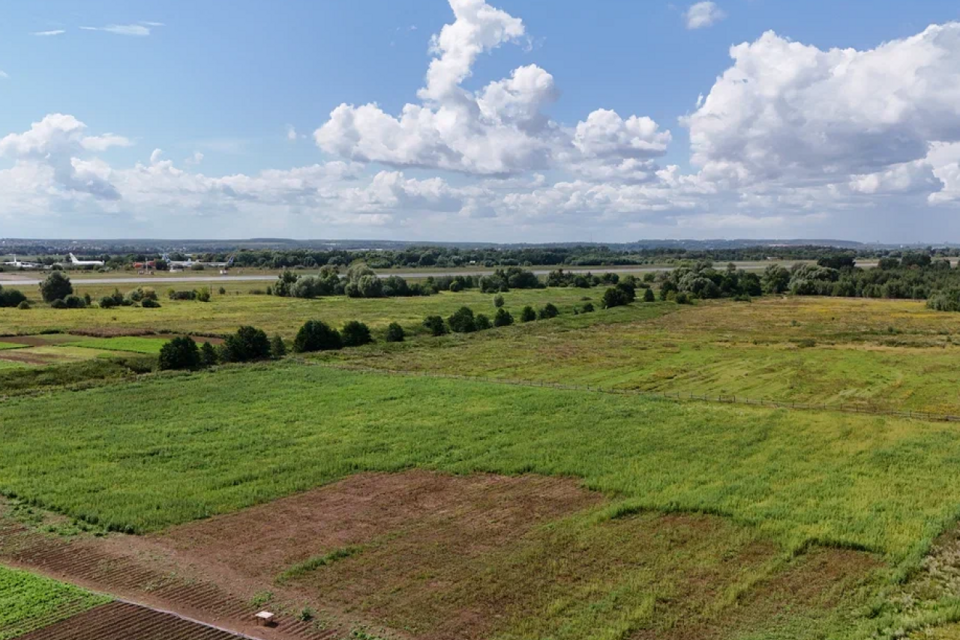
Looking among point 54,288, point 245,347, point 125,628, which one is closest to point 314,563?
point 125,628

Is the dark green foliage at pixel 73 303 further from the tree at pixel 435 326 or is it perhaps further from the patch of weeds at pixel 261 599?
the patch of weeds at pixel 261 599

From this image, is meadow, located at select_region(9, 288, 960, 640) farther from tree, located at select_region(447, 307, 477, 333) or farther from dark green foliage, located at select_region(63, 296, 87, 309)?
dark green foliage, located at select_region(63, 296, 87, 309)

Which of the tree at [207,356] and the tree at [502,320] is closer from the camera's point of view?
the tree at [207,356]

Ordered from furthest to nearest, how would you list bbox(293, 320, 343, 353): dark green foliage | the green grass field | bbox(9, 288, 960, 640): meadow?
the green grass field → bbox(293, 320, 343, 353): dark green foliage → bbox(9, 288, 960, 640): meadow

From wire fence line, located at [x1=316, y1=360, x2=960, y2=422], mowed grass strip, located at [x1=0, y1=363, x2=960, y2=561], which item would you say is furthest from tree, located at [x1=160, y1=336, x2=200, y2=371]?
wire fence line, located at [x1=316, y1=360, x2=960, y2=422]

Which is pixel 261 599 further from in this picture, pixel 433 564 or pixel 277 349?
pixel 277 349

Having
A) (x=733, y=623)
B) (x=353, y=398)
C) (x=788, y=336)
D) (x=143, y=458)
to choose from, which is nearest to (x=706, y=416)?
(x=353, y=398)

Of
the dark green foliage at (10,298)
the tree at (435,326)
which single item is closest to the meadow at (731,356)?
the tree at (435,326)
